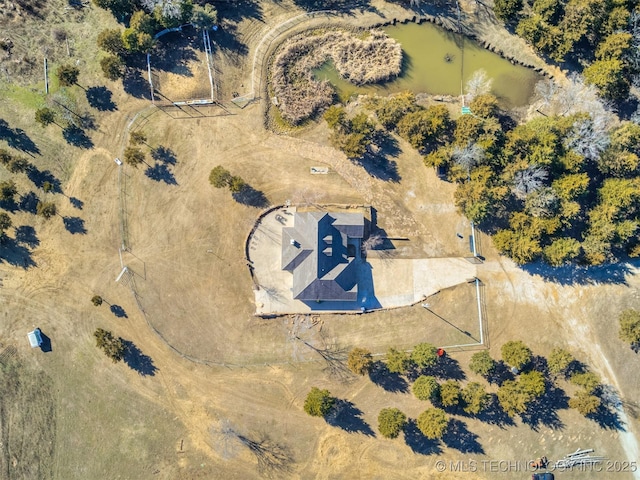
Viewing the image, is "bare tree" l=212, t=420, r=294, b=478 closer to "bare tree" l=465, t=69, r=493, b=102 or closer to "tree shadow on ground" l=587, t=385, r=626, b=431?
"tree shadow on ground" l=587, t=385, r=626, b=431

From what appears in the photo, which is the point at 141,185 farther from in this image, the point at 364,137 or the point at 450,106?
the point at 450,106

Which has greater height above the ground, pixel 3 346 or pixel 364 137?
pixel 364 137

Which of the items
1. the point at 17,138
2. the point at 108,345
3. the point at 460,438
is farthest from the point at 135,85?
the point at 460,438

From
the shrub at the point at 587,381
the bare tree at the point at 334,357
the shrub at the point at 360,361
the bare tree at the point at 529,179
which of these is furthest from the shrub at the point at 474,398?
the bare tree at the point at 529,179

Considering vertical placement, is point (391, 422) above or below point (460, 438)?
above

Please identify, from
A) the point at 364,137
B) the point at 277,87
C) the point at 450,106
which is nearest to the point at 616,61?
the point at 450,106

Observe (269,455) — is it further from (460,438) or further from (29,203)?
(29,203)
